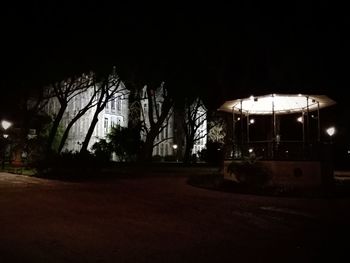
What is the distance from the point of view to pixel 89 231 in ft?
Answer: 23.9

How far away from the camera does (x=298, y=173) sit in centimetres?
1606

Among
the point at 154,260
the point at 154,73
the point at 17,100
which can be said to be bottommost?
the point at 154,260

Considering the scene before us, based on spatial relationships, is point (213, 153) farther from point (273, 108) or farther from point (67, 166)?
point (273, 108)

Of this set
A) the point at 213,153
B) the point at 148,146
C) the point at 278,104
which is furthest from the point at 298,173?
the point at 213,153

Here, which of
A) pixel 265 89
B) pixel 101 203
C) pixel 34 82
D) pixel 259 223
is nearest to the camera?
pixel 259 223

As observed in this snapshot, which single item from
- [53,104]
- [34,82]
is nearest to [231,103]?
[34,82]

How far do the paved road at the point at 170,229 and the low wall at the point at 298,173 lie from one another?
3.47 meters

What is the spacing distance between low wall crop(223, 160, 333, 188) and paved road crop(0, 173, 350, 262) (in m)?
3.47

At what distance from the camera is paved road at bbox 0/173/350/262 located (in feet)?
18.8

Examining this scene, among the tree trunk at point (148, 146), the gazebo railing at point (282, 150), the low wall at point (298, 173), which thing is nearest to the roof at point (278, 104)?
the gazebo railing at point (282, 150)

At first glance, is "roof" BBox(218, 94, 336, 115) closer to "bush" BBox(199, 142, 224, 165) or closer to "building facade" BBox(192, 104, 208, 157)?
"bush" BBox(199, 142, 224, 165)

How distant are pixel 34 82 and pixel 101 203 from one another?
23011mm

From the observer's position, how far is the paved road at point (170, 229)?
573cm

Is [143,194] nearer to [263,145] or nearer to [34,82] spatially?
[263,145]
